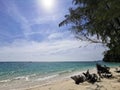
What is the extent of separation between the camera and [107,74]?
15.2 metres

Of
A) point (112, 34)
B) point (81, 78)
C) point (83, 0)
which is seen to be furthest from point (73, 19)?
point (81, 78)

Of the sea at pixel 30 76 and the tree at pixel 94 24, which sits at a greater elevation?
the tree at pixel 94 24

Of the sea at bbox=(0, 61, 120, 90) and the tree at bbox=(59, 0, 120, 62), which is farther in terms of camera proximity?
the sea at bbox=(0, 61, 120, 90)

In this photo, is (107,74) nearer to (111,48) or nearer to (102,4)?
(111,48)

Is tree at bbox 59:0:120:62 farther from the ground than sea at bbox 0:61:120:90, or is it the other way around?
tree at bbox 59:0:120:62

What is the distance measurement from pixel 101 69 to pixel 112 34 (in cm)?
845

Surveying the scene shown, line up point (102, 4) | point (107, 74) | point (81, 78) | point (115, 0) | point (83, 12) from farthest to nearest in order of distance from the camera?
point (107, 74), point (81, 78), point (83, 12), point (102, 4), point (115, 0)

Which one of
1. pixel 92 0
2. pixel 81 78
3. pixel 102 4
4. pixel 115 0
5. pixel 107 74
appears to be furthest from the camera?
pixel 107 74

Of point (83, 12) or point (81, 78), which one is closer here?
point (83, 12)

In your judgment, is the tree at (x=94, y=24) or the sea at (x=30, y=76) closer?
the tree at (x=94, y=24)

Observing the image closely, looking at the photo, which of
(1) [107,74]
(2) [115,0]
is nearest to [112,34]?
(2) [115,0]

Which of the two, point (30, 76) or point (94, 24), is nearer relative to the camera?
→ point (94, 24)

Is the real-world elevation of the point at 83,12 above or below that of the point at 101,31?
above

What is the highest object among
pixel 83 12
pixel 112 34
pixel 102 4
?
pixel 83 12
